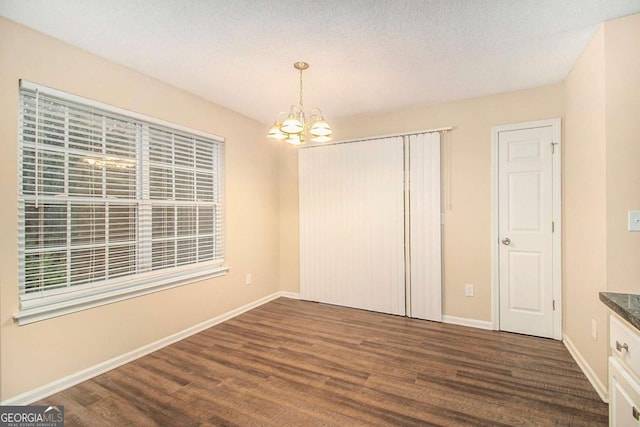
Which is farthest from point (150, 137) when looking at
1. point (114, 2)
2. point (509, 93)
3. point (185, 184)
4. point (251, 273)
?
point (509, 93)

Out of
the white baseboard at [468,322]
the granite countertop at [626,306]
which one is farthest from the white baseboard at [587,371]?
the granite countertop at [626,306]

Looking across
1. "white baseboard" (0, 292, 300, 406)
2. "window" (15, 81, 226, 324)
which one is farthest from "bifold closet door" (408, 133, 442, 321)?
"window" (15, 81, 226, 324)

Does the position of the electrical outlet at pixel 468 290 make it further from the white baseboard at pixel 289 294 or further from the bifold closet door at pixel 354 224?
the white baseboard at pixel 289 294

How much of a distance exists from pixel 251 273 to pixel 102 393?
2080 millimetres

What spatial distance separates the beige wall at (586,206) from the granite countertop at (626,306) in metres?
0.61

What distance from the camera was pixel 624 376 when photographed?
1.29 meters

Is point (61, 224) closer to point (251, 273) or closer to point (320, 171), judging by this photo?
point (251, 273)

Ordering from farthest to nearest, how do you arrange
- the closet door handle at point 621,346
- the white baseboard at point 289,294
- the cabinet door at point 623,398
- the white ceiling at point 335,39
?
the white baseboard at point 289,294, the white ceiling at point 335,39, the closet door handle at point 621,346, the cabinet door at point 623,398

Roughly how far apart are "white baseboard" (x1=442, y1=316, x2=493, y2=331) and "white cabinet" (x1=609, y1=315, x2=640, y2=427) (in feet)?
6.36

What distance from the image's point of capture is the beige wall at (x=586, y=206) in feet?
6.78

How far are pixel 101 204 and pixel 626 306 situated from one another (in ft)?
11.4

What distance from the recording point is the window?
6.97 feet

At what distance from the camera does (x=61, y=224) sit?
225cm

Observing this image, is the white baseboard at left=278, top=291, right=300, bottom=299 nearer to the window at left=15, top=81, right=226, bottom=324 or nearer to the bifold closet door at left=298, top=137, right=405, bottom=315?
the bifold closet door at left=298, top=137, right=405, bottom=315
